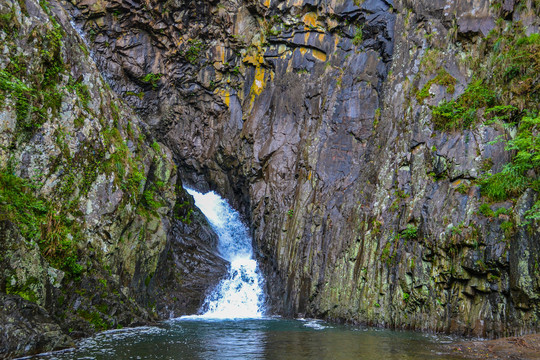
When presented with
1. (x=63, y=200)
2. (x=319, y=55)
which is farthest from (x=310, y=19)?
(x=63, y=200)

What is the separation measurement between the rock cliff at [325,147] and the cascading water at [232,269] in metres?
0.91

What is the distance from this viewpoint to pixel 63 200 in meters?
11.6

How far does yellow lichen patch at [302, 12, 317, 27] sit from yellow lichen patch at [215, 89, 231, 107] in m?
7.20

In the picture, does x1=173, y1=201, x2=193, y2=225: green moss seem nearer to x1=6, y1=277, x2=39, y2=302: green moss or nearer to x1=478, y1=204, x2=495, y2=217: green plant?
x1=6, y1=277, x2=39, y2=302: green moss

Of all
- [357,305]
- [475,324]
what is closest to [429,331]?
[475,324]

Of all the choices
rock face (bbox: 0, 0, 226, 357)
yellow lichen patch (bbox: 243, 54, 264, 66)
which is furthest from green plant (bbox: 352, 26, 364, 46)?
rock face (bbox: 0, 0, 226, 357)

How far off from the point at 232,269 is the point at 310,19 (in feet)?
53.1

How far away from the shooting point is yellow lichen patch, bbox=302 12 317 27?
2397cm

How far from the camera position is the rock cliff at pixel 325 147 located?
12359 mm

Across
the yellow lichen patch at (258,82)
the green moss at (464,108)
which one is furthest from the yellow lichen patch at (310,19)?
the green moss at (464,108)

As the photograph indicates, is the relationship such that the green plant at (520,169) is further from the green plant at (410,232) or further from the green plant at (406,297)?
the green plant at (406,297)

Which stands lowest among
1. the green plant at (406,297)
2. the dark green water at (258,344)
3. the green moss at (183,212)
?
the dark green water at (258,344)

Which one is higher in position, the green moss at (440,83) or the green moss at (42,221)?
the green moss at (440,83)

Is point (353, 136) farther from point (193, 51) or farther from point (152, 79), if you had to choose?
point (152, 79)
